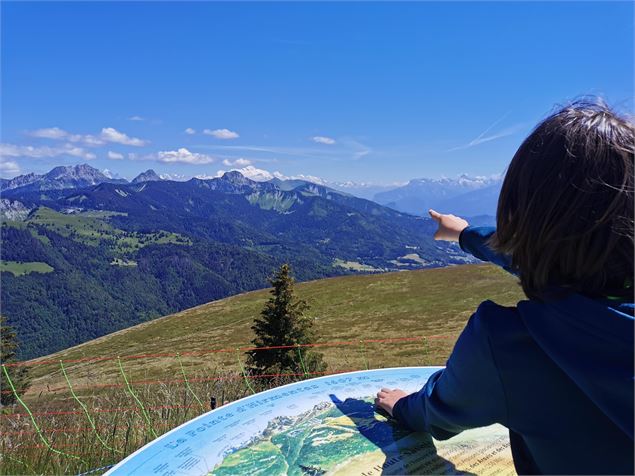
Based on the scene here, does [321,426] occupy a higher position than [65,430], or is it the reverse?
[321,426]

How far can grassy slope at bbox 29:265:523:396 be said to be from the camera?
121 ft

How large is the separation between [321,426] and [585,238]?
7.85 feet

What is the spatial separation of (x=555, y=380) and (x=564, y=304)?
275 mm

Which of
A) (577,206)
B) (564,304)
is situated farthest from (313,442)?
(577,206)

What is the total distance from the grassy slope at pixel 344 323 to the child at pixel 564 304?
27.8m

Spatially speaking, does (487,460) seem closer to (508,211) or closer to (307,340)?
(508,211)

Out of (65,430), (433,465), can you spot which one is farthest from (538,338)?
(65,430)

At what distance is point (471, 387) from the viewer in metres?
1.74

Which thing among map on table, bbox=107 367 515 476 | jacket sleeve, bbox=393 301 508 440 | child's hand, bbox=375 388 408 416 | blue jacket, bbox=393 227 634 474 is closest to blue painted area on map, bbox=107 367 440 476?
map on table, bbox=107 367 515 476

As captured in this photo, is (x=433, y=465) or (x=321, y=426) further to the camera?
(x=321, y=426)

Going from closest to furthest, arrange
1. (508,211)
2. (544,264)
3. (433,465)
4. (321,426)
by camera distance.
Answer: (544,264)
(508,211)
(433,465)
(321,426)

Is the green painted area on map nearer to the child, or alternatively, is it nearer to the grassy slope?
the child

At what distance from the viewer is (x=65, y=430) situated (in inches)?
213

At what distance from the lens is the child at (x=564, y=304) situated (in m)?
1.44
